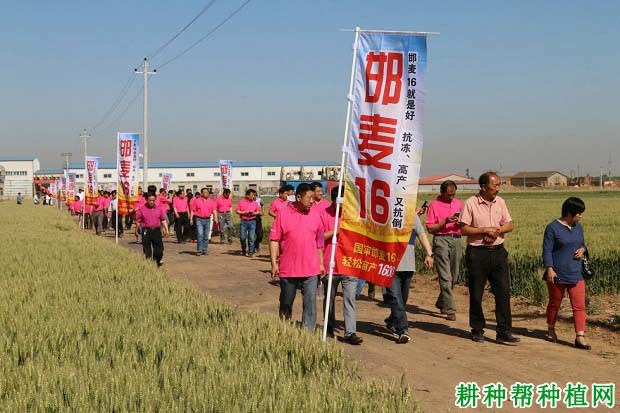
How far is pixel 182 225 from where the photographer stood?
25.1 m

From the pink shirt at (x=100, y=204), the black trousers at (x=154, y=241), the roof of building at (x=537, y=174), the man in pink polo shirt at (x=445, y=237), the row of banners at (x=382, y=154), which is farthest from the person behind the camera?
the roof of building at (x=537, y=174)

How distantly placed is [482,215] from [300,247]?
2.30 metres

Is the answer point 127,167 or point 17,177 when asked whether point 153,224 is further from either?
point 17,177

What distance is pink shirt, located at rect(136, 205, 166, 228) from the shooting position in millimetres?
14141

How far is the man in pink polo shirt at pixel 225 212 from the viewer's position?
2177 centimetres

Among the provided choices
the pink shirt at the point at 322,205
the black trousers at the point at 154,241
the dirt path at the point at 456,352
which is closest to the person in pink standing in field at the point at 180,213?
the black trousers at the point at 154,241

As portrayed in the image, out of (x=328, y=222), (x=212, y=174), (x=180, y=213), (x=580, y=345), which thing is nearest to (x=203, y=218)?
(x=180, y=213)

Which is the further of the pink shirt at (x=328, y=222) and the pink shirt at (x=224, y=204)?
the pink shirt at (x=224, y=204)

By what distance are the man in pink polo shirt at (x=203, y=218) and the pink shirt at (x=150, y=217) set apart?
5.52 m

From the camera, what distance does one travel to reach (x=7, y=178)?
12362 cm

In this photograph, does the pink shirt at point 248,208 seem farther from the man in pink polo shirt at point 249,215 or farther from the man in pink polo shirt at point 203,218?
the man in pink polo shirt at point 203,218

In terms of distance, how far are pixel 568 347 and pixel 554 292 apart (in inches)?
26.0

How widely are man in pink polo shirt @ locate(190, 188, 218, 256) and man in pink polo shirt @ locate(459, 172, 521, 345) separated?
12.5 metres

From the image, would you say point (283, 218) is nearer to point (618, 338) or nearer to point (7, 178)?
point (618, 338)
